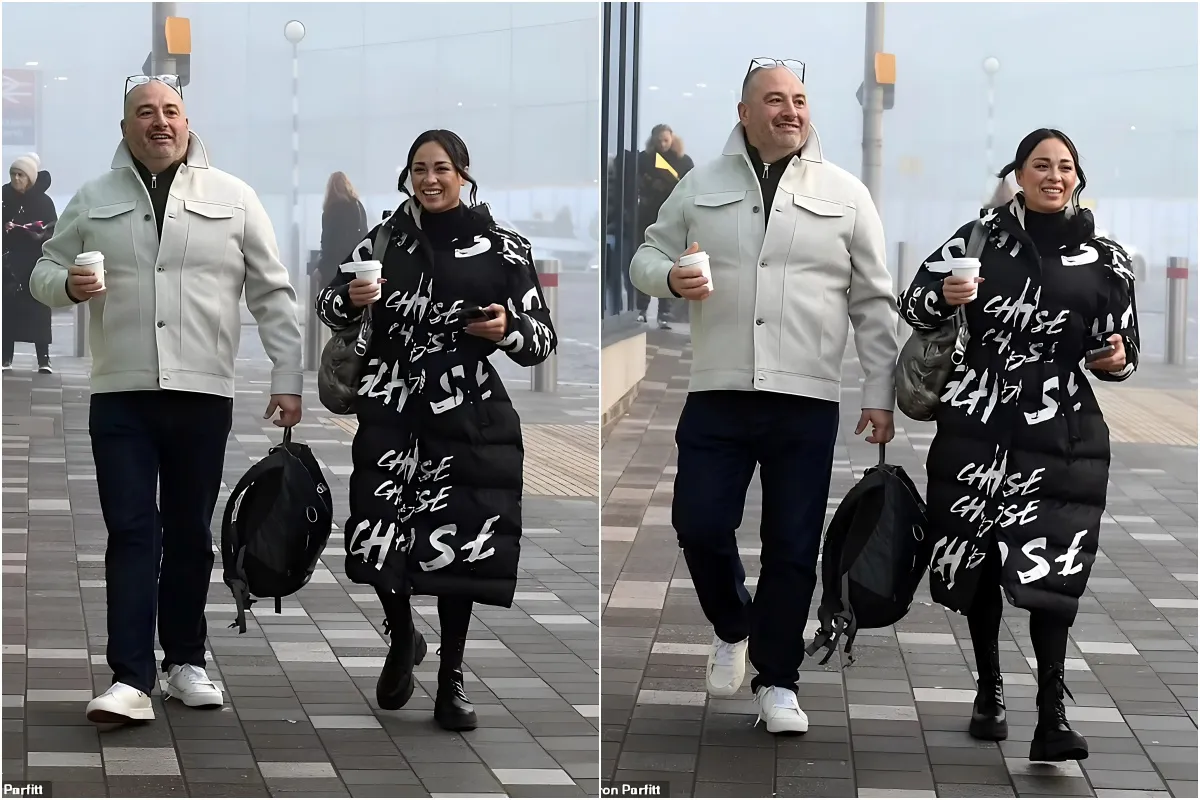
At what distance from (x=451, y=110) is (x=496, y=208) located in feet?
3.96

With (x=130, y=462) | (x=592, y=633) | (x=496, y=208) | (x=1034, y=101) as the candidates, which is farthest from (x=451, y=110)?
(x=130, y=462)

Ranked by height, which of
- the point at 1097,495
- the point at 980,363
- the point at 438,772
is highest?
the point at 980,363

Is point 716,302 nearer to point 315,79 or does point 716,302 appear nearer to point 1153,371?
point 315,79

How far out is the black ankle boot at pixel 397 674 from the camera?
16.9 ft

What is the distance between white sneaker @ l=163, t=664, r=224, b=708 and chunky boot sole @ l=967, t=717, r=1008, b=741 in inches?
89.7

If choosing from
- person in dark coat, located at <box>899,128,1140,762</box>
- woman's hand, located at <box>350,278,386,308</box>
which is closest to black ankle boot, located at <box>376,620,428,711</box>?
woman's hand, located at <box>350,278,386,308</box>

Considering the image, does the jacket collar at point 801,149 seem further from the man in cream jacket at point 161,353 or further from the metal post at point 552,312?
the metal post at point 552,312

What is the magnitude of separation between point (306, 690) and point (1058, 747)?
7.66 feet

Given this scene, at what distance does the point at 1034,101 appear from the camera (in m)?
13.7

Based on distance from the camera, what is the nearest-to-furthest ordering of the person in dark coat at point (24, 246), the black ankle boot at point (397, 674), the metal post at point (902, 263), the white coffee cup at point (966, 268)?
the white coffee cup at point (966, 268) < the black ankle boot at point (397, 674) < the person in dark coat at point (24, 246) < the metal post at point (902, 263)

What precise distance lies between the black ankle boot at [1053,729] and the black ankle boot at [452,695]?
5.43 feet

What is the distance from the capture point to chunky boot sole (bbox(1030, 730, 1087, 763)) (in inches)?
179

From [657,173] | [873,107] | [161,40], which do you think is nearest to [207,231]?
[657,173]

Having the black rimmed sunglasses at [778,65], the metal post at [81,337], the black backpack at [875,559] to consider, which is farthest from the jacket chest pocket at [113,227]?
the metal post at [81,337]
